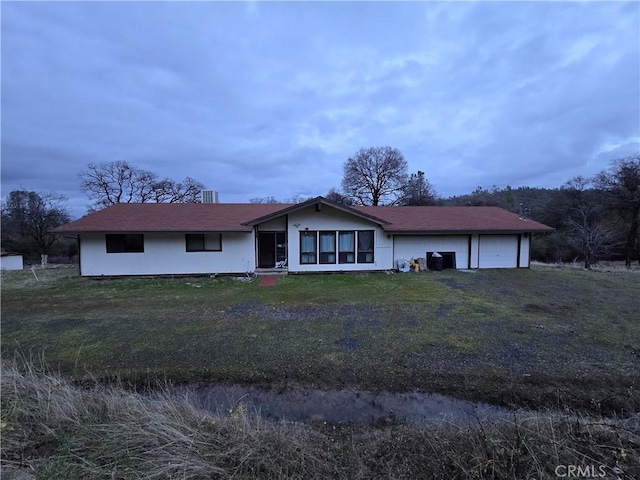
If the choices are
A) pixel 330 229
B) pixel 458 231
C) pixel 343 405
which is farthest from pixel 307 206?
pixel 343 405

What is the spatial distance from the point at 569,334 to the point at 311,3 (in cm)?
1192

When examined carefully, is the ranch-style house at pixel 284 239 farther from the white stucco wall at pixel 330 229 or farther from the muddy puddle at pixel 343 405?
the muddy puddle at pixel 343 405

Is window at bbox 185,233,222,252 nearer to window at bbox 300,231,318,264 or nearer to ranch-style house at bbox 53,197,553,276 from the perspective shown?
ranch-style house at bbox 53,197,553,276

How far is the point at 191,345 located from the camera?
5.98 m

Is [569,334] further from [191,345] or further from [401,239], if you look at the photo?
[401,239]

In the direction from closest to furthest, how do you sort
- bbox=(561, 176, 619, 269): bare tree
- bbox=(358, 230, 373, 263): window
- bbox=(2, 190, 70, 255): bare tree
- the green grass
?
the green grass, bbox=(358, 230, 373, 263): window, bbox=(561, 176, 619, 269): bare tree, bbox=(2, 190, 70, 255): bare tree

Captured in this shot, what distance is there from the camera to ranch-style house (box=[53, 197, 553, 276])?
13.8 meters

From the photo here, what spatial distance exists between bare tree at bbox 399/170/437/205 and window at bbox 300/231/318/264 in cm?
2312

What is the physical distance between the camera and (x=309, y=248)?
14984mm

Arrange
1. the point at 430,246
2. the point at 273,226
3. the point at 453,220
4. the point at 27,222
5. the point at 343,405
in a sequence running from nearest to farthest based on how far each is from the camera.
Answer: the point at 343,405 < the point at 273,226 < the point at 430,246 < the point at 453,220 < the point at 27,222

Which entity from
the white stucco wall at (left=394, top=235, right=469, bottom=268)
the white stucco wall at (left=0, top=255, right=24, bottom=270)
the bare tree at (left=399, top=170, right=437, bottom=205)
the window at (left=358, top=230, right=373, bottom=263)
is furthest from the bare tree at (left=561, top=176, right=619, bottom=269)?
the white stucco wall at (left=0, top=255, right=24, bottom=270)

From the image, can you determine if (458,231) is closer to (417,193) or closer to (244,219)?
(244,219)

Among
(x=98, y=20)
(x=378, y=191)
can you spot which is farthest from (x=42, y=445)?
(x=378, y=191)

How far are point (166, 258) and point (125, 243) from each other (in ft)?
6.39
